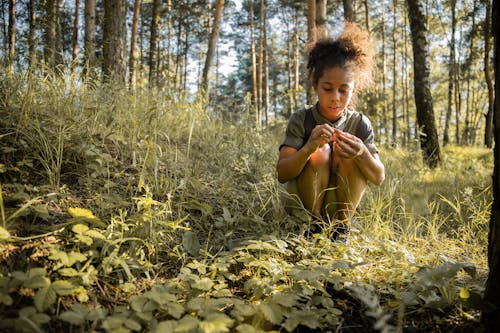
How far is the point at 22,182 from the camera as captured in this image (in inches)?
76.0

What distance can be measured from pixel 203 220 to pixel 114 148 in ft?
3.32

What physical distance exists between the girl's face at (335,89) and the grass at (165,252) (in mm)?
773

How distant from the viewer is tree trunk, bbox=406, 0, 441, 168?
550cm

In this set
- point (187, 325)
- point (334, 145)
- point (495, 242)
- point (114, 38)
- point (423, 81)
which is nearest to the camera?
point (187, 325)

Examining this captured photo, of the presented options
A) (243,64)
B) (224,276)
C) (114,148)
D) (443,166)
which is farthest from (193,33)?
(224,276)

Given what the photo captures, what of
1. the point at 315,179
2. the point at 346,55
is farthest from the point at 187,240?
the point at 346,55

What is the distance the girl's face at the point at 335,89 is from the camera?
2201 millimetres

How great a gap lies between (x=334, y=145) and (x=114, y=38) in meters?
4.11

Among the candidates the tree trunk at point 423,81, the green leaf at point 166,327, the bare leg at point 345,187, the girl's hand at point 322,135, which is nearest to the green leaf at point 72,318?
the green leaf at point 166,327

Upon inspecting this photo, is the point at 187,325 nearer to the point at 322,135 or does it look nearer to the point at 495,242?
the point at 495,242

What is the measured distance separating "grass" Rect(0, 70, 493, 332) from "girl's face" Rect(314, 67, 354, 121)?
0.77 m

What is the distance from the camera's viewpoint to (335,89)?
221 cm

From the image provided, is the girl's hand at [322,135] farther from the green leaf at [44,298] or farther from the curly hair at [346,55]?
→ the green leaf at [44,298]

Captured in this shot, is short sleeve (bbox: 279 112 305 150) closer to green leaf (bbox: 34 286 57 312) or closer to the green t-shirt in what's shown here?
the green t-shirt
